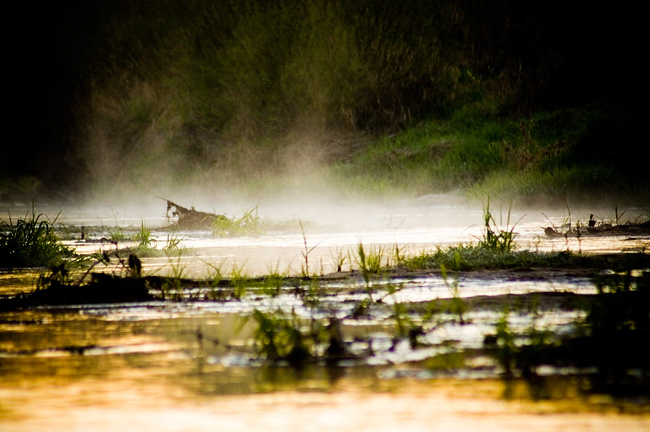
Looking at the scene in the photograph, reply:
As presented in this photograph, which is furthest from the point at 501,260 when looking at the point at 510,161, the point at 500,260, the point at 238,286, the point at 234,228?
the point at 510,161

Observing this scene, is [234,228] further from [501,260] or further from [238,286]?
[238,286]

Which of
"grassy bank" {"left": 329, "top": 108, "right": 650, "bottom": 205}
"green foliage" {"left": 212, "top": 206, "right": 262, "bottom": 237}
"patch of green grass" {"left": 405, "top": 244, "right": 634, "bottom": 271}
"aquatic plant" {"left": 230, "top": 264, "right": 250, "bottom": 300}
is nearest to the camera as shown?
"aquatic plant" {"left": 230, "top": 264, "right": 250, "bottom": 300}

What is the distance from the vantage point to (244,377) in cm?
385

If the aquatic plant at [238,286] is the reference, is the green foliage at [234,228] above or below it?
above

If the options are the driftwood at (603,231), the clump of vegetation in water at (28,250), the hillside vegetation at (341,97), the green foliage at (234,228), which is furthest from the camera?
the hillside vegetation at (341,97)

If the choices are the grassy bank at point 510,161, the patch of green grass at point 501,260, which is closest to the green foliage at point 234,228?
the patch of green grass at point 501,260

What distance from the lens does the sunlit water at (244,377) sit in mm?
3133

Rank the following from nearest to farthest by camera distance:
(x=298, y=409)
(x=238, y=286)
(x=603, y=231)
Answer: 1. (x=298, y=409)
2. (x=238, y=286)
3. (x=603, y=231)

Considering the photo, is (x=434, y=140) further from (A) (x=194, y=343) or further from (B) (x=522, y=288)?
(A) (x=194, y=343)

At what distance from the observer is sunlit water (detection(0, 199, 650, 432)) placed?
123 inches

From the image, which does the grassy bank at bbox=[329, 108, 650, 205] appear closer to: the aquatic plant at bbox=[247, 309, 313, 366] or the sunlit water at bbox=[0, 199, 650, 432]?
the sunlit water at bbox=[0, 199, 650, 432]

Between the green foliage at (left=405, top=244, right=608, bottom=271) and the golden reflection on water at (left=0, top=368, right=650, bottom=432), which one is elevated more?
the green foliage at (left=405, top=244, right=608, bottom=271)

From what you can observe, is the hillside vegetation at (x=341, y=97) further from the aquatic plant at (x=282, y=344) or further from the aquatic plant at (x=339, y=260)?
the aquatic plant at (x=282, y=344)

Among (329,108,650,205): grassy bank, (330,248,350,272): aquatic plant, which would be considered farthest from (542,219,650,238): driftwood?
(329,108,650,205): grassy bank
